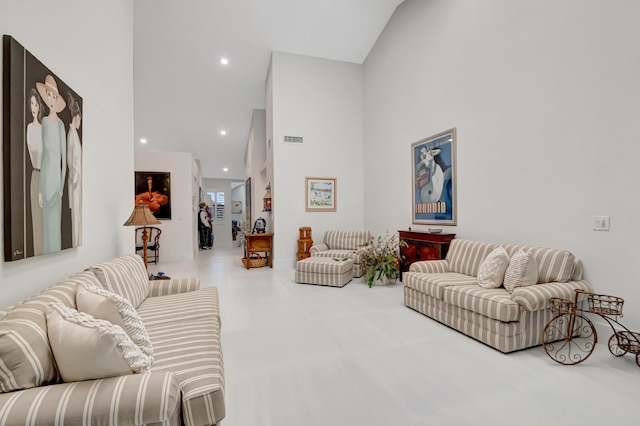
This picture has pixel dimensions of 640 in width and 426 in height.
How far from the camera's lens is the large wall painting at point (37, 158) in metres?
1.44

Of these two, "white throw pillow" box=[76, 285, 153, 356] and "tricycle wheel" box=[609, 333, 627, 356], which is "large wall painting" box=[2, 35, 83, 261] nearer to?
"white throw pillow" box=[76, 285, 153, 356]

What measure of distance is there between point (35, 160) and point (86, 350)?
1.24 meters

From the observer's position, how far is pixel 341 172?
676 cm

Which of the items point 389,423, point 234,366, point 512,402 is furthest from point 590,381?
point 234,366

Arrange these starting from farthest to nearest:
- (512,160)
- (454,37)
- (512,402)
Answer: (454,37), (512,160), (512,402)

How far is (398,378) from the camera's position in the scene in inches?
80.8

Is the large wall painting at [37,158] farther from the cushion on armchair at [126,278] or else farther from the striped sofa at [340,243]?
the striped sofa at [340,243]

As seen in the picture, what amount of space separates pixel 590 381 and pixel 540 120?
8.22 feet

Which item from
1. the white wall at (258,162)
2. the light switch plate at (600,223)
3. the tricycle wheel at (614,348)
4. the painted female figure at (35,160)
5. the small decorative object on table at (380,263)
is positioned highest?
the white wall at (258,162)

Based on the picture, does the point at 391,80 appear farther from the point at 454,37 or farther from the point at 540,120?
the point at 540,120

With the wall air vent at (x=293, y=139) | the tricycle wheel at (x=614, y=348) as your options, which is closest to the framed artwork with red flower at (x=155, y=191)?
the wall air vent at (x=293, y=139)

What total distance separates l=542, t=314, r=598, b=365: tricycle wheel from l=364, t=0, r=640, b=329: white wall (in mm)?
352

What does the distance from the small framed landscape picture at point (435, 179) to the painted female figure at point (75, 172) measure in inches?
172

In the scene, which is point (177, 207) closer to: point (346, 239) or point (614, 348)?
point (346, 239)
